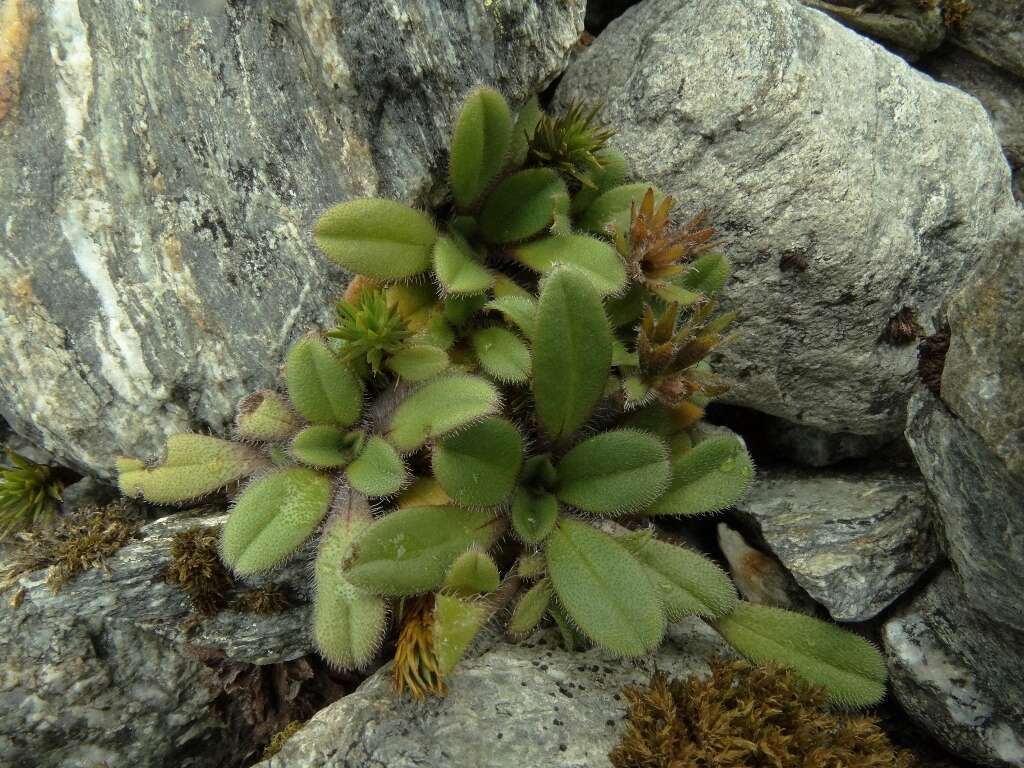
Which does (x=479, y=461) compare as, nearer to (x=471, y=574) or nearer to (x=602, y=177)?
(x=471, y=574)

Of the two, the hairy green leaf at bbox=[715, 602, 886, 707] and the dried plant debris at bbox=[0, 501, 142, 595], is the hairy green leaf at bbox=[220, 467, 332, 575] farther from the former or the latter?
the hairy green leaf at bbox=[715, 602, 886, 707]

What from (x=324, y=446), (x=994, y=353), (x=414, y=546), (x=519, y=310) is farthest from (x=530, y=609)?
(x=994, y=353)

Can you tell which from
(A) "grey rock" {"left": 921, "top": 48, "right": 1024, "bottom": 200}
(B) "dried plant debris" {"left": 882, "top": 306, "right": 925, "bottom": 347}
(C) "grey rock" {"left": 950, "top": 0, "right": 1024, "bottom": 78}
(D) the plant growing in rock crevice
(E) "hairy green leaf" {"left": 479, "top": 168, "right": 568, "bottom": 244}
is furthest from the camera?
(A) "grey rock" {"left": 921, "top": 48, "right": 1024, "bottom": 200}

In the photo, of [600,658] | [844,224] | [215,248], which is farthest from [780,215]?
[215,248]

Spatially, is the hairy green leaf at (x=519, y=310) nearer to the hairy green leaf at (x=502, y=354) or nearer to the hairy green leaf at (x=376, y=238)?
the hairy green leaf at (x=502, y=354)

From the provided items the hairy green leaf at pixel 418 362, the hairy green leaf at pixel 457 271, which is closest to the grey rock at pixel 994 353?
the hairy green leaf at pixel 457 271

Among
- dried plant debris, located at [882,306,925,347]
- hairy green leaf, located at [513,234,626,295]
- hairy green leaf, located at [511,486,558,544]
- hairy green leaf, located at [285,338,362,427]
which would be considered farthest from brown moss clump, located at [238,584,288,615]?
dried plant debris, located at [882,306,925,347]
